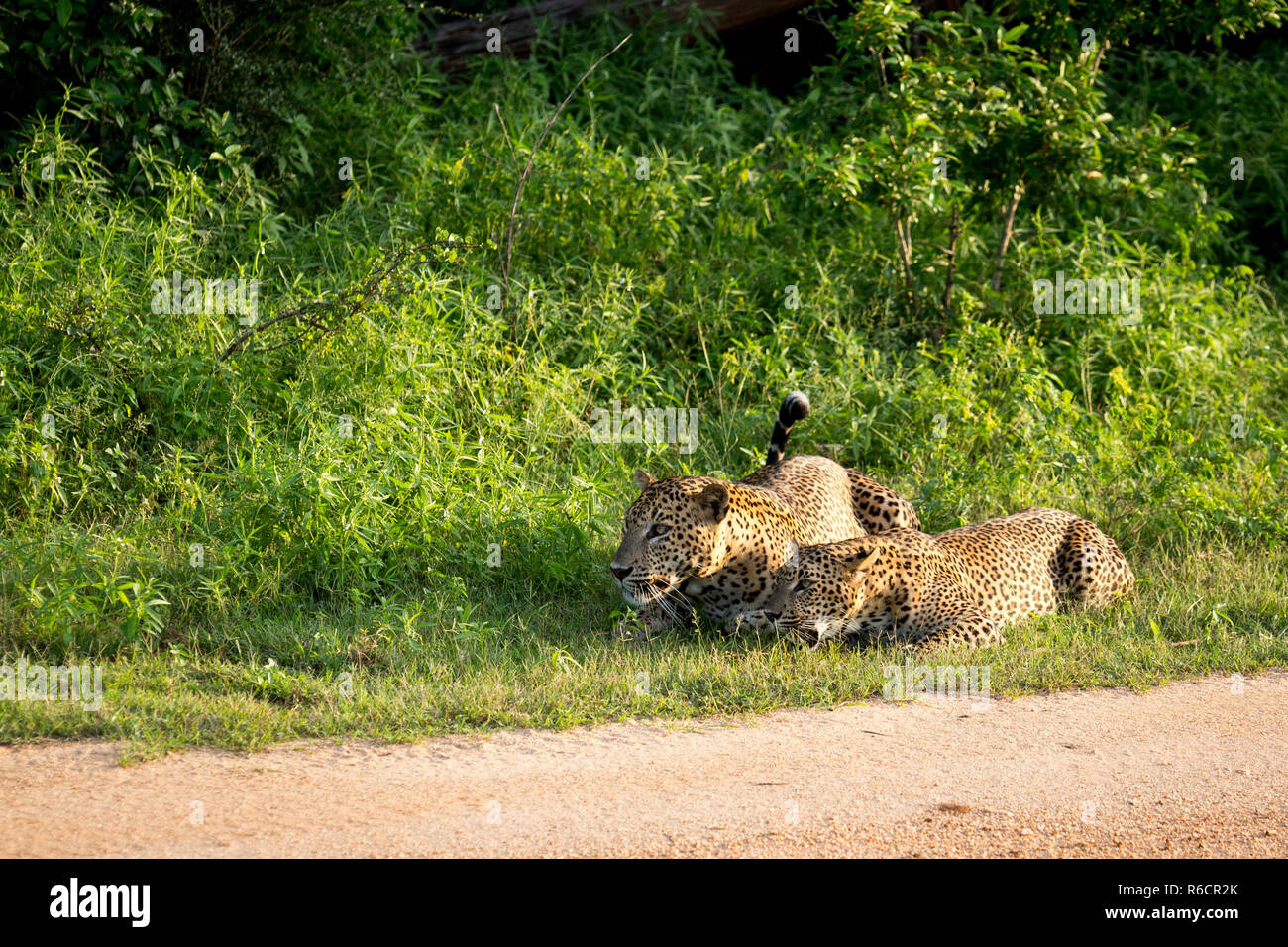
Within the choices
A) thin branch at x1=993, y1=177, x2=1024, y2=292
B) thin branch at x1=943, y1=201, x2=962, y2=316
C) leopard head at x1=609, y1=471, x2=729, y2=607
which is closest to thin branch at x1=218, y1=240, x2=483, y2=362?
leopard head at x1=609, y1=471, x2=729, y2=607

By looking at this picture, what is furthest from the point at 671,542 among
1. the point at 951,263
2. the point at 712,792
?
the point at 951,263

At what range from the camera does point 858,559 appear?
22.3ft

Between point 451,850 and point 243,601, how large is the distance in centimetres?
293

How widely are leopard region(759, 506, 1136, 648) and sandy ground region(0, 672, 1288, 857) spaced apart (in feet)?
2.63

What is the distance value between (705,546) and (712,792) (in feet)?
6.30

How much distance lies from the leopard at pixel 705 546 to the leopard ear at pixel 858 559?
0.42 meters

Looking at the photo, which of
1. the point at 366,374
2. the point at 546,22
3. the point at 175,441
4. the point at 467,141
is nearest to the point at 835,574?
the point at 366,374

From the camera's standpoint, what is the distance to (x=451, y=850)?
444 centimetres

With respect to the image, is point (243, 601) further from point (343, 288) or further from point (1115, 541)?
point (1115, 541)

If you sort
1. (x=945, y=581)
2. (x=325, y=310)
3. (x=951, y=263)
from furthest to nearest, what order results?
1. (x=951, y=263)
2. (x=325, y=310)
3. (x=945, y=581)

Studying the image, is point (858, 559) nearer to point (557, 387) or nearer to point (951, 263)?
point (557, 387)

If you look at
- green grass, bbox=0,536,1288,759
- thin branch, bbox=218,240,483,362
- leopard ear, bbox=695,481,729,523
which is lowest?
green grass, bbox=0,536,1288,759

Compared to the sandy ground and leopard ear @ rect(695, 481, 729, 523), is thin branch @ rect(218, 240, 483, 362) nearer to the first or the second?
leopard ear @ rect(695, 481, 729, 523)

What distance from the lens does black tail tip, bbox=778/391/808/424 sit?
8039 mm
